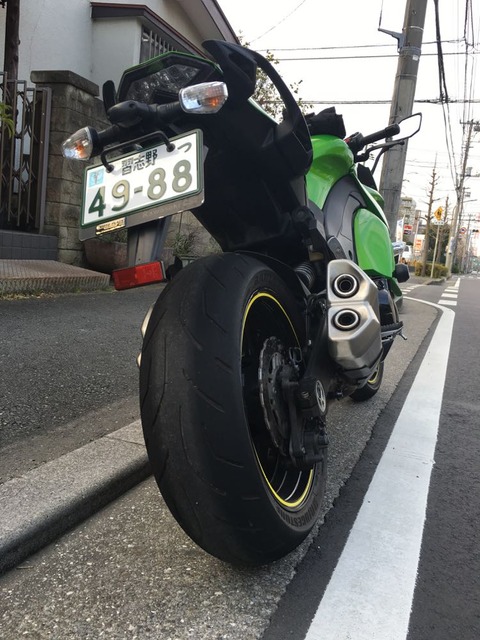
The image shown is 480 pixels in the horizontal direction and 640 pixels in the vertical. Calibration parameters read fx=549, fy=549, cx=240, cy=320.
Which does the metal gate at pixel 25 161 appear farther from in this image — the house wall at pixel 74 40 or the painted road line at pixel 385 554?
the painted road line at pixel 385 554

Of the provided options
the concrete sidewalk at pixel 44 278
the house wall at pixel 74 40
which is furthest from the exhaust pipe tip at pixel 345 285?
the house wall at pixel 74 40

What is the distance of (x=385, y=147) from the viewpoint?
3.23m

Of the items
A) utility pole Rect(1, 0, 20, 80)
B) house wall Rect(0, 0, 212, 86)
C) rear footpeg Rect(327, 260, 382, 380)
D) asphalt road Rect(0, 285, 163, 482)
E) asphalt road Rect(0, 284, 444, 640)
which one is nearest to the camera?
asphalt road Rect(0, 284, 444, 640)

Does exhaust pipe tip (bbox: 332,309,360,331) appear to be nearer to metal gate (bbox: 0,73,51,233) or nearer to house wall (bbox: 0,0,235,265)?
house wall (bbox: 0,0,235,265)

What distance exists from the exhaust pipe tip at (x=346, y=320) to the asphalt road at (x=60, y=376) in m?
1.38

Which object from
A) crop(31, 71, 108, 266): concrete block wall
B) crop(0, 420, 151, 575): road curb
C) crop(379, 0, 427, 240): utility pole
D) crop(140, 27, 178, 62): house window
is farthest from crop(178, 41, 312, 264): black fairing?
crop(140, 27, 178, 62): house window

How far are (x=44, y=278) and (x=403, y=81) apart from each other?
550 centimetres

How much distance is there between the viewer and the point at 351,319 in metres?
1.99

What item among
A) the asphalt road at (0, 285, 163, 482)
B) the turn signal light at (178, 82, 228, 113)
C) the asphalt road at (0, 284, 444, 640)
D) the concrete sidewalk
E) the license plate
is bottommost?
the asphalt road at (0, 284, 444, 640)

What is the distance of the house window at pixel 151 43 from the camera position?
9947 millimetres

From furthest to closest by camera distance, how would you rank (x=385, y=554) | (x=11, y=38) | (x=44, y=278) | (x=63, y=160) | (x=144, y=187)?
(x=11, y=38) → (x=63, y=160) → (x=44, y=278) → (x=385, y=554) → (x=144, y=187)

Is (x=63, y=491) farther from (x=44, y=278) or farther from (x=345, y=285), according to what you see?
(x=44, y=278)

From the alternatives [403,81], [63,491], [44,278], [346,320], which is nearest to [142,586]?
[63,491]

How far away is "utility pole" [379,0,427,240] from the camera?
756cm
